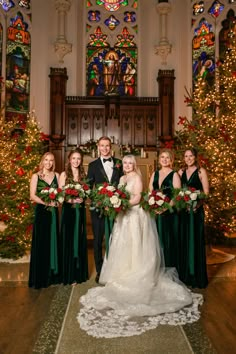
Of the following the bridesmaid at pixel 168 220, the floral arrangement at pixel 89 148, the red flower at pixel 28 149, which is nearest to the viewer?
the bridesmaid at pixel 168 220

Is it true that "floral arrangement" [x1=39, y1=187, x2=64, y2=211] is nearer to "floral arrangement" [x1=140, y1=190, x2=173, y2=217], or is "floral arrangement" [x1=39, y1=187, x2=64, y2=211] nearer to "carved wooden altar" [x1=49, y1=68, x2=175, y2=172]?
"floral arrangement" [x1=140, y1=190, x2=173, y2=217]

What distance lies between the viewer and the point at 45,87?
12.6 metres

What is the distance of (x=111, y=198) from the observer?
→ 3.91 m

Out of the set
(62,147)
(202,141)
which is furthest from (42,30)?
(202,141)

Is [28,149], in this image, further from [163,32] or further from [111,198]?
[163,32]

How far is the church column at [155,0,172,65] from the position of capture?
12719 mm

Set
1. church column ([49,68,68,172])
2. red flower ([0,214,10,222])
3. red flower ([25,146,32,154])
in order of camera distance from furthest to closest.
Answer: church column ([49,68,68,172]) < red flower ([25,146,32,154]) < red flower ([0,214,10,222])

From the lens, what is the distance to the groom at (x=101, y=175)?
4.70m

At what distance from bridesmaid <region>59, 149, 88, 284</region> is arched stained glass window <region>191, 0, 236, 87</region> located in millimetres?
9476

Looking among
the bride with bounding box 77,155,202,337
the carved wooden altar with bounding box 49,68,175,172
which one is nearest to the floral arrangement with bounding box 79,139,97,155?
the carved wooden altar with bounding box 49,68,175,172

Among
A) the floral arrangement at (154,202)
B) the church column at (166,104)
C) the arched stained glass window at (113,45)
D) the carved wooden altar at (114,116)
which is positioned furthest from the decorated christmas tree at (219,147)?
the arched stained glass window at (113,45)

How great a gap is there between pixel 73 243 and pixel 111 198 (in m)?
1.11

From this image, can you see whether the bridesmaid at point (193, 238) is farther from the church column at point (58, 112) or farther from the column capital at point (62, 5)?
the column capital at point (62, 5)

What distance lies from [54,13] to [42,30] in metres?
0.81
